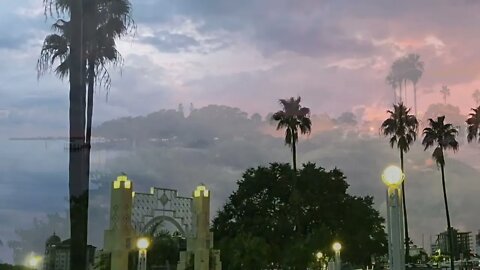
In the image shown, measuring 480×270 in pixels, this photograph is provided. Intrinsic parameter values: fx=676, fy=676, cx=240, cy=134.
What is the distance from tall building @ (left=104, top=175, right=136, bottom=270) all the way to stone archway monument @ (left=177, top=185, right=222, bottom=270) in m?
7.97

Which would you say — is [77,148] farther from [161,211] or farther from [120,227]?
[161,211]

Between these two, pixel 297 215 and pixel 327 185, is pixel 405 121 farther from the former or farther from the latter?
pixel 297 215

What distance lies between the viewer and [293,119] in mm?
55719

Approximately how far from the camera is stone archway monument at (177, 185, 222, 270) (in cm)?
4497

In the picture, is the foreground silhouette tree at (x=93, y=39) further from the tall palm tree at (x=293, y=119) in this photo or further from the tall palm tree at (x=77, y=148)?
the tall palm tree at (x=293, y=119)

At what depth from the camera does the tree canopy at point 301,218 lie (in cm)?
5372


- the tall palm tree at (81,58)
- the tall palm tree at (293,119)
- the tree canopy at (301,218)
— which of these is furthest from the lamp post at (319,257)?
the tall palm tree at (81,58)

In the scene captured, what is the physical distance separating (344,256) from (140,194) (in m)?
19.6

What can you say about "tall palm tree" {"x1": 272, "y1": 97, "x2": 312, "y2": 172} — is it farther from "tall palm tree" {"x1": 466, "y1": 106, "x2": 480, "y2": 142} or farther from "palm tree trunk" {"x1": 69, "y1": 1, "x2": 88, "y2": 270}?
"palm tree trunk" {"x1": 69, "y1": 1, "x2": 88, "y2": 270}

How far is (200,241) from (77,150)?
28209 mm

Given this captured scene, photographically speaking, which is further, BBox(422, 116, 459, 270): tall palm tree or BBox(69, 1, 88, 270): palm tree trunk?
BBox(422, 116, 459, 270): tall palm tree

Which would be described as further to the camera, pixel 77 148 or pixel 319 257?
pixel 319 257

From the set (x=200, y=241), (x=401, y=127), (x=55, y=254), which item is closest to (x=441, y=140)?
(x=401, y=127)

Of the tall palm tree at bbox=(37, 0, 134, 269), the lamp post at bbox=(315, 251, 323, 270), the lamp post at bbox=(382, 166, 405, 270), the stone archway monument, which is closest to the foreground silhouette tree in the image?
the tall palm tree at bbox=(37, 0, 134, 269)
